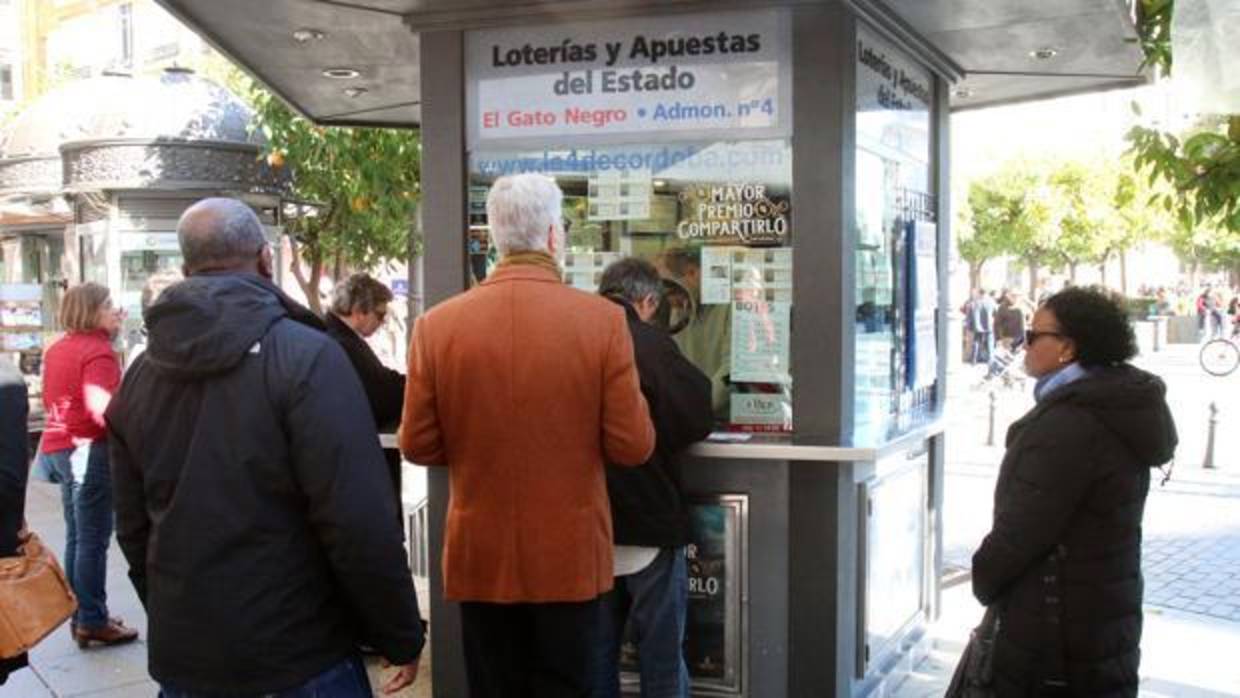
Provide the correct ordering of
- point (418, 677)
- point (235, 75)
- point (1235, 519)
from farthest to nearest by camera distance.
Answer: point (235, 75)
point (1235, 519)
point (418, 677)

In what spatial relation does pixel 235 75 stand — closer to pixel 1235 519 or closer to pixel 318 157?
pixel 318 157

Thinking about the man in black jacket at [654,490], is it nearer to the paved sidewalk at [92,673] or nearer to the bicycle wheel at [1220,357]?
the paved sidewalk at [92,673]

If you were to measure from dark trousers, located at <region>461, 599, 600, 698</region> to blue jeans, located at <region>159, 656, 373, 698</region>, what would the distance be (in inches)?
30.9

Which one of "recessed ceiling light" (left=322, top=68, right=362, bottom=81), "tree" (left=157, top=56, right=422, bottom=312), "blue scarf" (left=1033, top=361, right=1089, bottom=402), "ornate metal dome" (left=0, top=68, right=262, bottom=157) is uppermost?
"ornate metal dome" (left=0, top=68, right=262, bottom=157)

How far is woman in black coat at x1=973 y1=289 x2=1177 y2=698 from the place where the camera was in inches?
128

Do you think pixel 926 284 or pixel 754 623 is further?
pixel 926 284

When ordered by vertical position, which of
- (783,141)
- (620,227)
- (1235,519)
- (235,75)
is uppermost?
(235,75)

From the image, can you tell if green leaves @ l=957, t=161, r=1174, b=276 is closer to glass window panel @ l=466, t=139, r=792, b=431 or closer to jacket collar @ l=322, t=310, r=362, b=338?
glass window panel @ l=466, t=139, r=792, b=431

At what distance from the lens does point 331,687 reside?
261 centimetres

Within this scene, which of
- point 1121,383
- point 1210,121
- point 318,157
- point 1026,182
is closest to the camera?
point 1121,383

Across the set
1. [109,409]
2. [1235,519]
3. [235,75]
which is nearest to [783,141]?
[109,409]

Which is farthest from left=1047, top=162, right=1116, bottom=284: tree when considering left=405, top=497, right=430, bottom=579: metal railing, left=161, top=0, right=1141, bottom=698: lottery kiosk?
left=161, top=0, right=1141, bottom=698: lottery kiosk

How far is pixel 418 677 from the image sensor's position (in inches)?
220

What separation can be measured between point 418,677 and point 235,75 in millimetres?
8174
